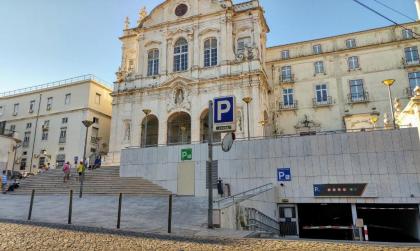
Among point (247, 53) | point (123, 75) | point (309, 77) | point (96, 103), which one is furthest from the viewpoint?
point (96, 103)

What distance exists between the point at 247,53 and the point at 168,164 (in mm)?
15128

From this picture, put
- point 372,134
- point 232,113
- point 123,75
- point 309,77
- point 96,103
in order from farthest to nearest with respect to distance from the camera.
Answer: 1. point 96,103
2. point 123,75
3. point 309,77
4. point 372,134
5. point 232,113

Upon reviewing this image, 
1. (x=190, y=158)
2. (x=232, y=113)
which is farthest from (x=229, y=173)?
(x=232, y=113)

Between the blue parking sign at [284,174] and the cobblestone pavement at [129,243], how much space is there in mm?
12284

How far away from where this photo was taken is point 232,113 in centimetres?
999

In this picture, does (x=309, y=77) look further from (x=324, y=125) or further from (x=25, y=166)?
(x=25, y=166)

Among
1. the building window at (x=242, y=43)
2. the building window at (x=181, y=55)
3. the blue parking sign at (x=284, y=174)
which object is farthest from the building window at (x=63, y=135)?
the blue parking sign at (x=284, y=174)

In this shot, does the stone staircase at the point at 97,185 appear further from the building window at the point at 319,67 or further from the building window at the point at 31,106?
the building window at the point at 319,67

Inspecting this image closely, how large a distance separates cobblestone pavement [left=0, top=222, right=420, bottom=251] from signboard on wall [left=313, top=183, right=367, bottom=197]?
39.8 feet

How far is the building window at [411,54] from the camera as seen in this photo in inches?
1199

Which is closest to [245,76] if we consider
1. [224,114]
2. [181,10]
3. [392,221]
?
[181,10]

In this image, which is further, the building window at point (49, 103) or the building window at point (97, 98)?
the building window at point (49, 103)

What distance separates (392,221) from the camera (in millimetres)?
20547

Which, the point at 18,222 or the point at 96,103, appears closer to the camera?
the point at 18,222
